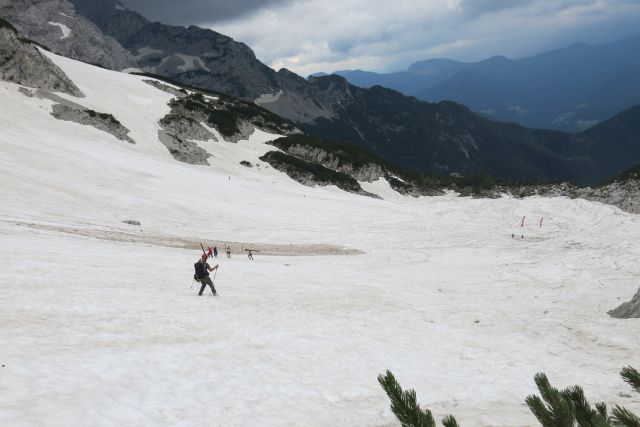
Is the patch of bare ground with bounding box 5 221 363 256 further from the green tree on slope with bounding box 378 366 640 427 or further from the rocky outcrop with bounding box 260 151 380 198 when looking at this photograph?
the rocky outcrop with bounding box 260 151 380 198

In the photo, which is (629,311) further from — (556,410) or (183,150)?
(183,150)

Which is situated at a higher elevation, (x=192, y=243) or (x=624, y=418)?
(x=192, y=243)

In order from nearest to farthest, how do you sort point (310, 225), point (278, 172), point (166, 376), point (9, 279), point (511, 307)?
1. point (166, 376)
2. point (9, 279)
3. point (511, 307)
4. point (310, 225)
5. point (278, 172)

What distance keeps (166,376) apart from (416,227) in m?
A: 44.1

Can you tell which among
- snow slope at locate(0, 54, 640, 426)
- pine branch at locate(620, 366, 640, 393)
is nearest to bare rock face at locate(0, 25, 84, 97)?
snow slope at locate(0, 54, 640, 426)

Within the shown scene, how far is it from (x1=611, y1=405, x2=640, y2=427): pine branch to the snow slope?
21.1 feet

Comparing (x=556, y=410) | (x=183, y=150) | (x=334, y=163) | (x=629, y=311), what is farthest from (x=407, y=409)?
(x=334, y=163)

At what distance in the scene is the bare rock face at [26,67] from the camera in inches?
3489

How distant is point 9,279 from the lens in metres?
16.9

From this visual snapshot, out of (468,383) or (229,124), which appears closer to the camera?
(468,383)

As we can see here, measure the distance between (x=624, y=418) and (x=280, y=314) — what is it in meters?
15.3

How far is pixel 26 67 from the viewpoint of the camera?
9138 cm

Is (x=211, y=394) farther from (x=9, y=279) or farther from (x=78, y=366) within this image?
(x=9, y=279)

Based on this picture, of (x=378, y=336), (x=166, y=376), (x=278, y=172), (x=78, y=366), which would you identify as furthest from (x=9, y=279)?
(x=278, y=172)
